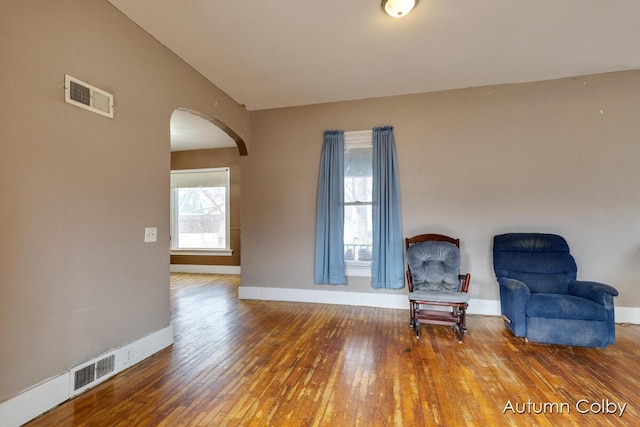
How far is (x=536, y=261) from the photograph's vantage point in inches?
127

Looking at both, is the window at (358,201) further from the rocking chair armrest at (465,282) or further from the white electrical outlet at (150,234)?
the white electrical outlet at (150,234)

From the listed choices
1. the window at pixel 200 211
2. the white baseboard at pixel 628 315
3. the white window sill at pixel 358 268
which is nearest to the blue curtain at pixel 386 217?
the white window sill at pixel 358 268

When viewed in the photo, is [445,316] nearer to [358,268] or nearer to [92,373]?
[358,268]

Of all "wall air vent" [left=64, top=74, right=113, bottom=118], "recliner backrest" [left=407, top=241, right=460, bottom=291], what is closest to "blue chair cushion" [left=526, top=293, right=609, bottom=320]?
"recliner backrest" [left=407, top=241, right=460, bottom=291]

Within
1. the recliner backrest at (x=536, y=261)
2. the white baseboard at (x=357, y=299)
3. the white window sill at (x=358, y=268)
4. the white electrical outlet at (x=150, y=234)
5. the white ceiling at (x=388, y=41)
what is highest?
the white ceiling at (x=388, y=41)

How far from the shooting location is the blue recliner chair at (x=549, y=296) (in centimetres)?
260

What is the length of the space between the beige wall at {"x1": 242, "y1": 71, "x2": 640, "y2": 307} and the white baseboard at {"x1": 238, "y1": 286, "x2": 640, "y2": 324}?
0.10m

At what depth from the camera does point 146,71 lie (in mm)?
2637

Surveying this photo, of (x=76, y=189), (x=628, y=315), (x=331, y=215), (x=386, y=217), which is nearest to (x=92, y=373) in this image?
(x=76, y=189)

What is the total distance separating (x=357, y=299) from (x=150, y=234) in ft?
9.01

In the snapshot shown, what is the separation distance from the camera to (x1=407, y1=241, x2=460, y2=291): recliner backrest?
339 cm

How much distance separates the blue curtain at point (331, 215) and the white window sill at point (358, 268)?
11cm

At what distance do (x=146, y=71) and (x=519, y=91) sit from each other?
4.22 metres

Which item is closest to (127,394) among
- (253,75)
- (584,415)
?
(584,415)
